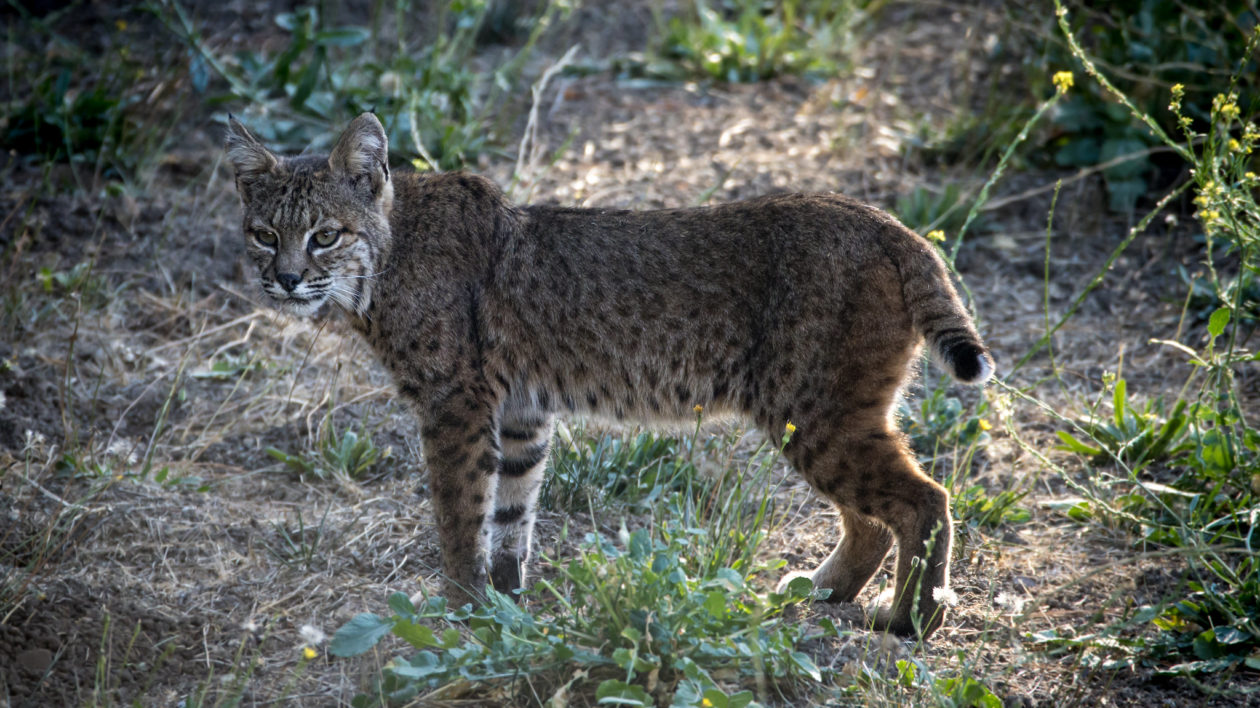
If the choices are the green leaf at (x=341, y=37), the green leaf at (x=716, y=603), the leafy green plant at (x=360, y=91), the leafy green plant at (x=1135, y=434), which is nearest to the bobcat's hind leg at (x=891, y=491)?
the green leaf at (x=716, y=603)

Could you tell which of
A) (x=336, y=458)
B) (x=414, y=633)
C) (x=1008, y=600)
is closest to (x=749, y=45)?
(x=336, y=458)

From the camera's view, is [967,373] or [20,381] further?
[20,381]

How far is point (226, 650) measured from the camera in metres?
3.51

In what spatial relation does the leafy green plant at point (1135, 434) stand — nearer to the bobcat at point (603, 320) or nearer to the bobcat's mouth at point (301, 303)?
the bobcat at point (603, 320)

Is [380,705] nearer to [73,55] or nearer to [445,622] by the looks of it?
[445,622]

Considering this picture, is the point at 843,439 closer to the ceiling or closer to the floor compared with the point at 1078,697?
closer to the ceiling

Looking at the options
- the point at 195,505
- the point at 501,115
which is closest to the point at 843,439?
the point at 195,505

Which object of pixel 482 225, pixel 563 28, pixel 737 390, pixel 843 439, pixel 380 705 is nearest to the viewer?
pixel 380 705

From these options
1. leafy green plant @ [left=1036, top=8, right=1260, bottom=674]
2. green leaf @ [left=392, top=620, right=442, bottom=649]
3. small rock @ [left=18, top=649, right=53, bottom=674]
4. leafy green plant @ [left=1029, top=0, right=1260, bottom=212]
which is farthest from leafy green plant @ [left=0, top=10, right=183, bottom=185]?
leafy green plant @ [left=1029, top=0, right=1260, bottom=212]

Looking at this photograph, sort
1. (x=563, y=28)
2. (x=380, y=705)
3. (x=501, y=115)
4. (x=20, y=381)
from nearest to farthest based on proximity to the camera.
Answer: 1. (x=380, y=705)
2. (x=20, y=381)
3. (x=501, y=115)
4. (x=563, y=28)

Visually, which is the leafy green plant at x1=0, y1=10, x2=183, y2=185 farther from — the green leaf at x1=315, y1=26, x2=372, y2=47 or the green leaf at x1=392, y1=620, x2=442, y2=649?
the green leaf at x1=392, y1=620, x2=442, y2=649

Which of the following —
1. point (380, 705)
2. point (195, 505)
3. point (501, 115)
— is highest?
point (501, 115)

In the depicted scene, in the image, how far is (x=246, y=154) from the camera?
413 centimetres

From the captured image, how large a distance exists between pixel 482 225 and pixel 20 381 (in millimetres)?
2284
